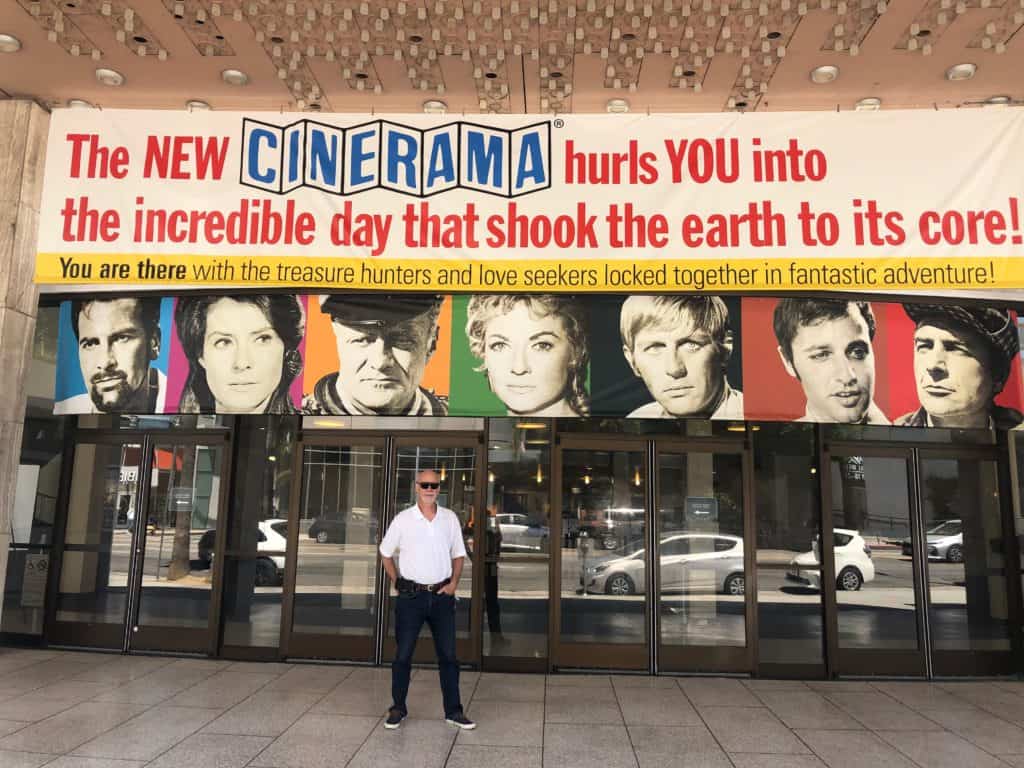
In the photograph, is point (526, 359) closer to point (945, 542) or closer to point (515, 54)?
point (515, 54)

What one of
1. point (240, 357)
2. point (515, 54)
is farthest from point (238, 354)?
point (515, 54)

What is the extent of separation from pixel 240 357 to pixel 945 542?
278 inches

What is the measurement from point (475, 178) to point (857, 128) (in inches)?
136

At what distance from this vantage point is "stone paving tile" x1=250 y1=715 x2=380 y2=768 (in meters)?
4.62

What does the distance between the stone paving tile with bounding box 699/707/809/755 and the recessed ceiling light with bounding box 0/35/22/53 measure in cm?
777

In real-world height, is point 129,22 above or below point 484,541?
above

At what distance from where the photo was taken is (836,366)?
661cm

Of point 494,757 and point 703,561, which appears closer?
point 494,757

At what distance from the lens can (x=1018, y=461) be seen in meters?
7.31

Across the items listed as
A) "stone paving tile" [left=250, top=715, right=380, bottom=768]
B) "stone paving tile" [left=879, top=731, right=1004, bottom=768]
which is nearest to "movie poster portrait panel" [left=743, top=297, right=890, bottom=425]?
"stone paving tile" [left=879, top=731, right=1004, bottom=768]

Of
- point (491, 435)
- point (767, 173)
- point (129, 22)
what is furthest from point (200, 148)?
point (767, 173)

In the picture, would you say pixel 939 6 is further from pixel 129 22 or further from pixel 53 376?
pixel 53 376

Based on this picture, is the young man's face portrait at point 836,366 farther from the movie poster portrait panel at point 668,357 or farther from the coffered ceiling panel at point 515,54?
the coffered ceiling panel at point 515,54

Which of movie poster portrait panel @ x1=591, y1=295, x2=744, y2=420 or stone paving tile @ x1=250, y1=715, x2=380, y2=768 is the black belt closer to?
stone paving tile @ x1=250, y1=715, x2=380, y2=768
